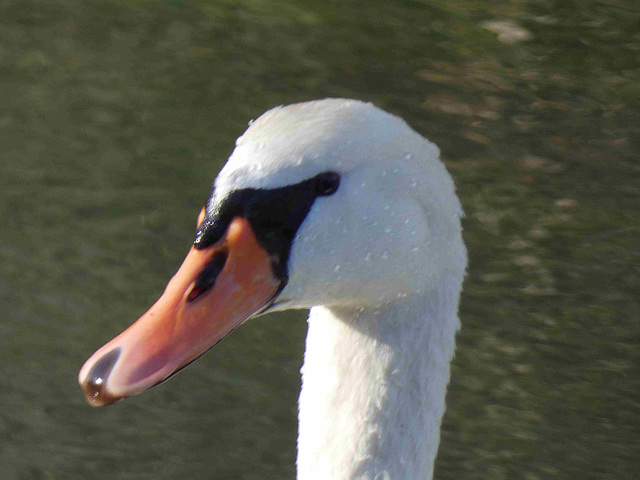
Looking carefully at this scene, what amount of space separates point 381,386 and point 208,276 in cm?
50

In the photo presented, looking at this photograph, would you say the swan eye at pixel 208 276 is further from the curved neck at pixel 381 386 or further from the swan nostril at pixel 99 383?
the curved neck at pixel 381 386

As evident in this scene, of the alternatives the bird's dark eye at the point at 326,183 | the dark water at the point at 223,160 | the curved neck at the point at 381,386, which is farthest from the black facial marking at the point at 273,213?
the dark water at the point at 223,160

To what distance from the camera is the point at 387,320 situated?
2240mm

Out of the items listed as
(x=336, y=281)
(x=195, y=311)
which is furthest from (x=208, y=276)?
(x=336, y=281)

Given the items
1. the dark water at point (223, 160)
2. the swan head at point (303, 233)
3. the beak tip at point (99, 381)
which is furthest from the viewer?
the dark water at point (223, 160)

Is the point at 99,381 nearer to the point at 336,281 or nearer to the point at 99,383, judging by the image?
the point at 99,383

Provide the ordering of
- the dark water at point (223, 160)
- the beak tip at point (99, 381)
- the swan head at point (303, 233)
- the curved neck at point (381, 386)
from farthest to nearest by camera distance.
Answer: the dark water at point (223, 160) → the curved neck at point (381, 386) → the swan head at point (303, 233) → the beak tip at point (99, 381)

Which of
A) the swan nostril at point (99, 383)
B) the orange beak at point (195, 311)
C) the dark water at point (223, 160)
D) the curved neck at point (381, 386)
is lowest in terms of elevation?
the dark water at point (223, 160)

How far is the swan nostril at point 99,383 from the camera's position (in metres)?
1.88

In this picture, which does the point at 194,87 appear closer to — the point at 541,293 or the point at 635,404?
the point at 541,293

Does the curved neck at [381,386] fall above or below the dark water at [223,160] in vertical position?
above

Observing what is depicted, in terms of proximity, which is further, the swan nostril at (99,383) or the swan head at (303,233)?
the swan head at (303,233)

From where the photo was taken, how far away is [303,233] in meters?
2.12

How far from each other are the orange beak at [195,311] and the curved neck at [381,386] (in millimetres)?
279
